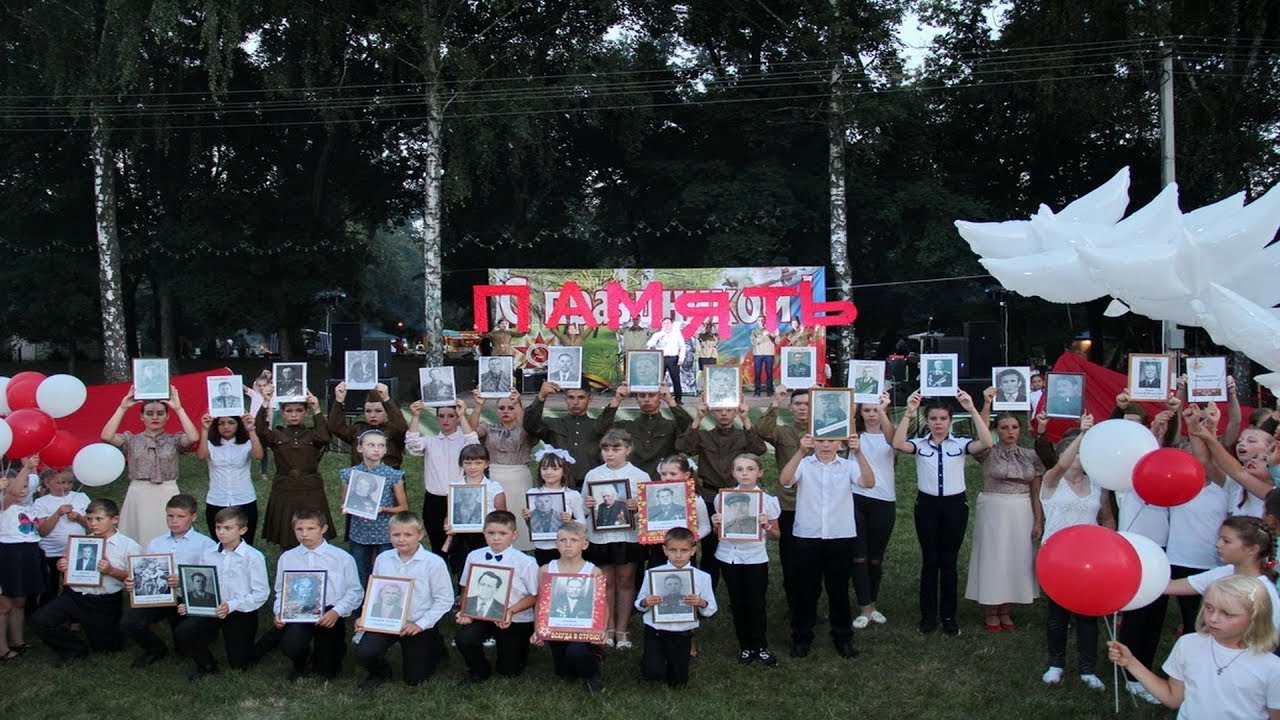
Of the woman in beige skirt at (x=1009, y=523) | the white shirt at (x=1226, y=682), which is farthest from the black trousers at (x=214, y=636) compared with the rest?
the white shirt at (x=1226, y=682)

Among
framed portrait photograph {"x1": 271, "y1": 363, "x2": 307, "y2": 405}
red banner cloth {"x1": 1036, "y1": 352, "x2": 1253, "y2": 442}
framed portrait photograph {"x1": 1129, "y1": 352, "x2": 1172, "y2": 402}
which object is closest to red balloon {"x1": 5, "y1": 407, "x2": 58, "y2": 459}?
framed portrait photograph {"x1": 271, "y1": 363, "x2": 307, "y2": 405}

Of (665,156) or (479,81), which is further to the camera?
(665,156)

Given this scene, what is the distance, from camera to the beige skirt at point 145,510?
7371 mm

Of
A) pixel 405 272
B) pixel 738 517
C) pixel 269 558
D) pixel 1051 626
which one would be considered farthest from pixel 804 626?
pixel 405 272

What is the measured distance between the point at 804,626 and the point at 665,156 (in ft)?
73.3

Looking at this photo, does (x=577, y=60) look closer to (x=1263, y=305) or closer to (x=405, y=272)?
(x=1263, y=305)

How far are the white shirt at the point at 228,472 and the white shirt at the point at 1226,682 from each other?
6.06m

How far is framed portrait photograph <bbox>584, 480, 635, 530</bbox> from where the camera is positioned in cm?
657

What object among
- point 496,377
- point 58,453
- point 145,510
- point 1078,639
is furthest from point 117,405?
point 1078,639

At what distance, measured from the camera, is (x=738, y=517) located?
634 cm

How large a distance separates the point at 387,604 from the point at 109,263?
1774 centimetres

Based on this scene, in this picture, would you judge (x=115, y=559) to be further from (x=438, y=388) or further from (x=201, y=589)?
(x=438, y=388)

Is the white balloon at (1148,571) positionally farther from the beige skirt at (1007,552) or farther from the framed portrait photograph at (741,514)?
the beige skirt at (1007,552)

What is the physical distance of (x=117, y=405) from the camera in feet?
38.9
